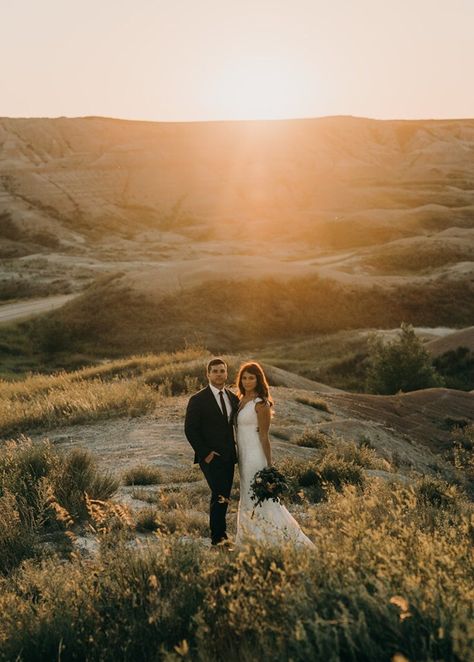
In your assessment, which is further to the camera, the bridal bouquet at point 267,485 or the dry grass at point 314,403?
the dry grass at point 314,403

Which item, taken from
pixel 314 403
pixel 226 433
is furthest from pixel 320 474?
pixel 314 403

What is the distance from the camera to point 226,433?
755 centimetres

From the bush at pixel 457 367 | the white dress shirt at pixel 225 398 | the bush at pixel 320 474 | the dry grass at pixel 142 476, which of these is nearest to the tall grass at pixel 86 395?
the dry grass at pixel 142 476

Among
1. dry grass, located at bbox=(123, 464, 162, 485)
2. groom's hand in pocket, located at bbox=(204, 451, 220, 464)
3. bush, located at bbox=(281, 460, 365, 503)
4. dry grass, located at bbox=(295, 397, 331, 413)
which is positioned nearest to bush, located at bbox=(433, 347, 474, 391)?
dry grass, located at bbox=(295, 397, 331, 413)

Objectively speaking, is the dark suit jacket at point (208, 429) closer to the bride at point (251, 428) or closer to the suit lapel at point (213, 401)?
the suit lapel at point (213, 401)

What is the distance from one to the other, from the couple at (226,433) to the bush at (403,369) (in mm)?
20703

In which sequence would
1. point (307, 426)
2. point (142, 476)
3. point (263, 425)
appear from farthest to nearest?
point (307, 426), point (142, 476), point (263, 425)

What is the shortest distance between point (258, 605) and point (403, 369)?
24628mm

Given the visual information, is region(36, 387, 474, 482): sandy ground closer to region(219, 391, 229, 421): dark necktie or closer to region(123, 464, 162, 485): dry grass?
region(123, 464, 162, 485): dry grass

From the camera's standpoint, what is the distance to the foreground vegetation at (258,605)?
3459 millimetres

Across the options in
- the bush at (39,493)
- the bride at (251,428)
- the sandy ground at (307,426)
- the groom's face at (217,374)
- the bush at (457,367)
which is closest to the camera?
the bush at (39,493)

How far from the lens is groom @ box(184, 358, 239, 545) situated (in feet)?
24.5

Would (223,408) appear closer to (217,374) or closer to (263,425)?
(217,374)

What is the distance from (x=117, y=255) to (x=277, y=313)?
3953cm
